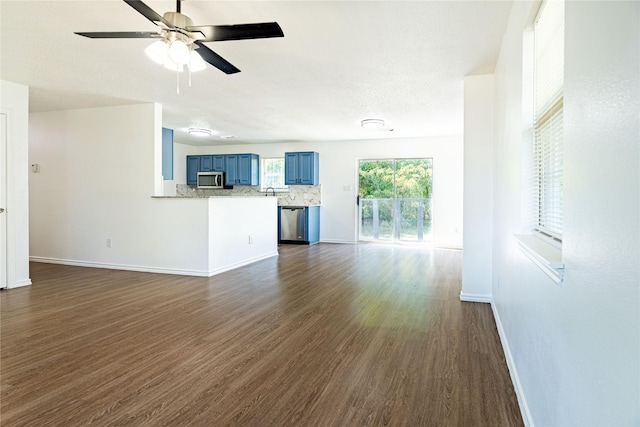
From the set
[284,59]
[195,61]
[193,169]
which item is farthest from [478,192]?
[193,169]

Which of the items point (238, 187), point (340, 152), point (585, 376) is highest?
point (340, 152)

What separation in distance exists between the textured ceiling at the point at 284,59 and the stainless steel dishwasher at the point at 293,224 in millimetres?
2644

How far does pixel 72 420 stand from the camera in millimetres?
1674

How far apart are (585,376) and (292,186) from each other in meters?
8.04

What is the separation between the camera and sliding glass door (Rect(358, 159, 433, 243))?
7816 millimetres

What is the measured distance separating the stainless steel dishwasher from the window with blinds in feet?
20.6

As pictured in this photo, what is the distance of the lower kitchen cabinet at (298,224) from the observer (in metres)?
8.07

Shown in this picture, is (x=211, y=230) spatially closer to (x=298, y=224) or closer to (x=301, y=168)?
(x=298, y=224)

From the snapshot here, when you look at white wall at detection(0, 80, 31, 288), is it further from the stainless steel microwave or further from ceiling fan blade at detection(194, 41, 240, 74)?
the stainless steel microwave

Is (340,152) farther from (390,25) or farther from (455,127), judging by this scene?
(390,25)

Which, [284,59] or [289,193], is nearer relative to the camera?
[284,59]

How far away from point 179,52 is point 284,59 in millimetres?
1193

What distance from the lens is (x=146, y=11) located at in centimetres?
207

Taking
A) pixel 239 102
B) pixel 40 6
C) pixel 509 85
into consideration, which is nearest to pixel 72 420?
pixel 40 6
